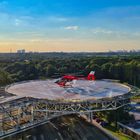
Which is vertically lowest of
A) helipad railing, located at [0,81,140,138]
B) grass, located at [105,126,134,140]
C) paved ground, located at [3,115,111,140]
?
grass, located at [105,126,134,140]

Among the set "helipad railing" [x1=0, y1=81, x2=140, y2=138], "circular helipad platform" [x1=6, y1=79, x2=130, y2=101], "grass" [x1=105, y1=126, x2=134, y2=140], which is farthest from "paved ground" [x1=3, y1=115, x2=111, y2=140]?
"grass" [x1=105, y1=126, x2=134, y2=140]

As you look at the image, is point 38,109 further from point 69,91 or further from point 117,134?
point 117,134

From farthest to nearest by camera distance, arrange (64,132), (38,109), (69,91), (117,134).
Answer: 1. (69,91)
2. (117,134)
3. (38,109)
4. (64,132)

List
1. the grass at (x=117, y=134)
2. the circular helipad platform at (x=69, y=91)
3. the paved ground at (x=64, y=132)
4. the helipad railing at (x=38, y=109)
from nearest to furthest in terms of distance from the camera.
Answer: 1. the helipad railing at (x=38, y=109)
2. the paved ground at (x=64, y=132)
3. the circular helipad platform at (x=69, y=91)
4. the grass at (x=117, y=134)

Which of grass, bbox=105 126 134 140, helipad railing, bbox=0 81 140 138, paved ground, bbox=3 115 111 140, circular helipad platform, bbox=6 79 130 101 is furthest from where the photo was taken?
grass, bbox=105 126 134 140

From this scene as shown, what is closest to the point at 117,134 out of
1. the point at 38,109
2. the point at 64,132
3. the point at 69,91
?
the point at 69,91

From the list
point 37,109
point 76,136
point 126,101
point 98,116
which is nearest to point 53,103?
point 37,109

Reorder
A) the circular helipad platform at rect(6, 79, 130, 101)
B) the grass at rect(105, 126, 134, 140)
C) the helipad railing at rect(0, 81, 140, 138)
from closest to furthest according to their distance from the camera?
the helipad railing at rect(0, 81, 140, 138) < the circular helipad platform at rect(6, 79, 130, 101) < the grass at rect(105, 126, 134, 140)

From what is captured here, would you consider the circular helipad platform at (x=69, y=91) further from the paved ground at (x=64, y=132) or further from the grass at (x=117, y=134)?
the grass at (x=117, y=134)

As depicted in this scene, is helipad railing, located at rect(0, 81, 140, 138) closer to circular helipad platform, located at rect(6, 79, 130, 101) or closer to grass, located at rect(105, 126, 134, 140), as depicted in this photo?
circular helipad platform, located at rect(6, 79, 130, 101)

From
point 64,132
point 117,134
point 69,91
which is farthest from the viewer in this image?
point 69,91

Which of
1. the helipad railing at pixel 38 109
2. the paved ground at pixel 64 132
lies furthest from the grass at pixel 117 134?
the helipad railing at pixel 38 109
